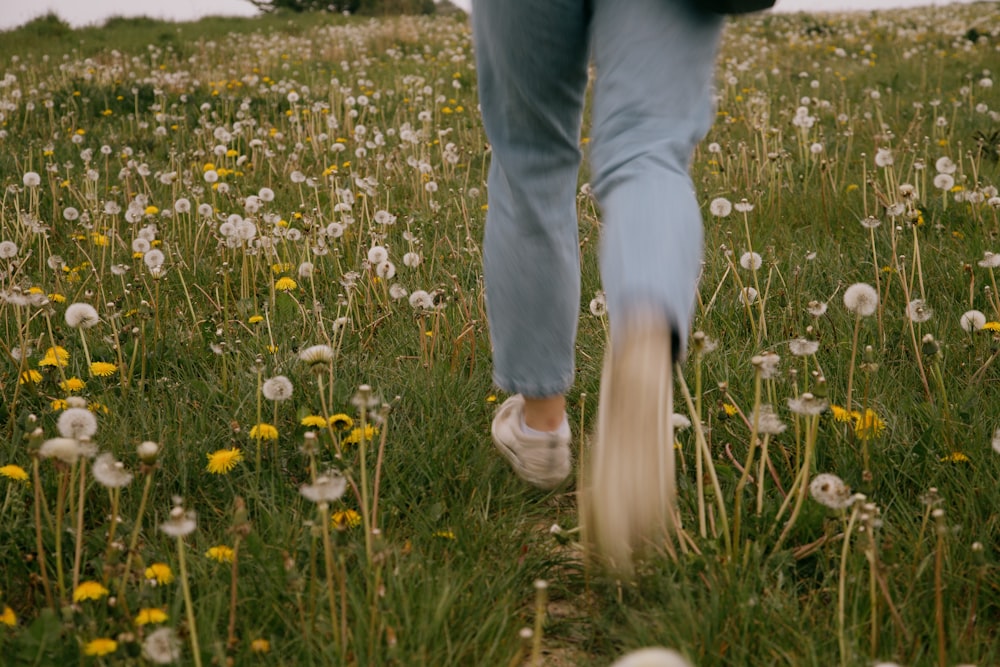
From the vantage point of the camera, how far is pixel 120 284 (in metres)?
3.38

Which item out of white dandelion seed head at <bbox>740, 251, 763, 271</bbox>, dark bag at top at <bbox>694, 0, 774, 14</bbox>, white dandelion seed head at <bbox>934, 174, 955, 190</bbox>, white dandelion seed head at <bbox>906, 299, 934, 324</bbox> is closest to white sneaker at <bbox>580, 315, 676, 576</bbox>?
dark bag at top at <bbox>694, 0, 774, 14</bbox>

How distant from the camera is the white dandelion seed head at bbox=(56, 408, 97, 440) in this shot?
157 centimetres

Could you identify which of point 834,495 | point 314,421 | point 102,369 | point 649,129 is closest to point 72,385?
point 102,369

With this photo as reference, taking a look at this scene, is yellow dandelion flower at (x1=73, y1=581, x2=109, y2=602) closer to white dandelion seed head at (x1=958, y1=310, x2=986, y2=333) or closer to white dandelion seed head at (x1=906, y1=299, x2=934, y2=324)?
white dandelion seed head at (x1=906, y1=299, x2=934, y2=324)

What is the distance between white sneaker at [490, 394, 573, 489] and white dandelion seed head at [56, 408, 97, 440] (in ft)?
2.77

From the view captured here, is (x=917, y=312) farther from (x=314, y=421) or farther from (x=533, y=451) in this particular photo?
(x=314, y=421)

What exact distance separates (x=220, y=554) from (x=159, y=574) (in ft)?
0.40

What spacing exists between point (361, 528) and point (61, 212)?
3291 mm

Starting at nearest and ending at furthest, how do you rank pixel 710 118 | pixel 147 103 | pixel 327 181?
pixel 710 118 → pixel 327 181 → pixel 147 103

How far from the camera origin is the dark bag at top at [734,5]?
128cm

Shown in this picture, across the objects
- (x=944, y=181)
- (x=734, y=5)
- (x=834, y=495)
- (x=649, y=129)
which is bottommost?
(x=834, y=495)

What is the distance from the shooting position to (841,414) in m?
2.06

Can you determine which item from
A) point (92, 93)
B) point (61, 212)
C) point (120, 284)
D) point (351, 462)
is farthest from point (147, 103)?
point (351, 462)

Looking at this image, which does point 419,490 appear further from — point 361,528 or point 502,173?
point 502,173
